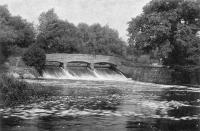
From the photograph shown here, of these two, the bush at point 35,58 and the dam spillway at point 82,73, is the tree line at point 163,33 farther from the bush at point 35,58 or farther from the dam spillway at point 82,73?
the dam spillway at point 82,73

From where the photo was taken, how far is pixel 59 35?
93000 mm

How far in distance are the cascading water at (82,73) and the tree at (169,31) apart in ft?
19.8

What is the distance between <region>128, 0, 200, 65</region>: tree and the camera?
6294cm

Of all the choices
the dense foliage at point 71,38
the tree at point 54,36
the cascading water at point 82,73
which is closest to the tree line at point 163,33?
the cascading water at point 82,73

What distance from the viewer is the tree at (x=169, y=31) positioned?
62.9 m

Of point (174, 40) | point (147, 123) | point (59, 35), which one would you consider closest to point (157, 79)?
point (174, 40)

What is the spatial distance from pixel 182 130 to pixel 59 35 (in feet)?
250

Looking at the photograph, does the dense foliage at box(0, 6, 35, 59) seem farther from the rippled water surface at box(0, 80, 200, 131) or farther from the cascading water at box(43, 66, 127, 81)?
the rippled water surface at box(0, 80, 200, 131)

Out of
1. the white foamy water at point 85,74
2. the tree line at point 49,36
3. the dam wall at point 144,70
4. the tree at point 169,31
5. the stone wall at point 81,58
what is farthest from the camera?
the tree line at point 49,36

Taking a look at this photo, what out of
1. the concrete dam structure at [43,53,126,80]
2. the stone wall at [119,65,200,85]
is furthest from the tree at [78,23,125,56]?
the stone wall at [119,65,200,85]

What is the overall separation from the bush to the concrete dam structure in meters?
1.11

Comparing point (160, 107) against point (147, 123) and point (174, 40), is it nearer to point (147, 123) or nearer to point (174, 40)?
point (147, 123)

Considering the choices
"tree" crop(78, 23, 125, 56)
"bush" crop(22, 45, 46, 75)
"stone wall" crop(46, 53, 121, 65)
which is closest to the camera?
"bush" crop(22, 45, 46, 75)

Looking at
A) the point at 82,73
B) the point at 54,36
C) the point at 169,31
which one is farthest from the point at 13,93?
the point at 54,36
